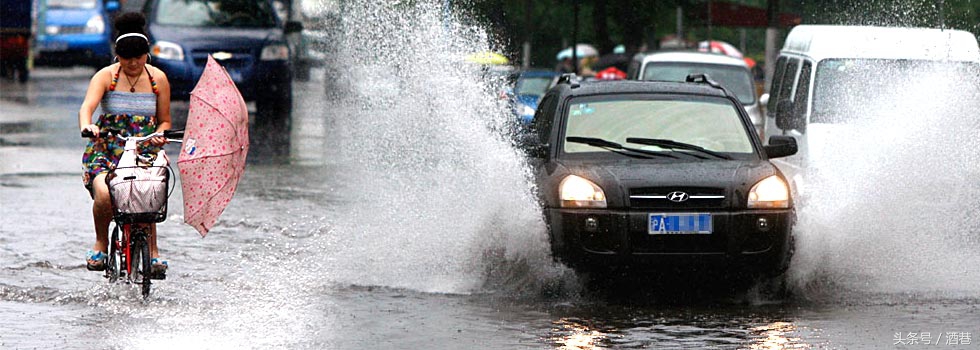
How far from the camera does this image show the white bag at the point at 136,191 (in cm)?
934

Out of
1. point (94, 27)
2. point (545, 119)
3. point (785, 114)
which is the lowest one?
point (94, 27)

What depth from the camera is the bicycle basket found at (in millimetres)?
9336

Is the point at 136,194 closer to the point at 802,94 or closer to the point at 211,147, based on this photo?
the point at 211,147

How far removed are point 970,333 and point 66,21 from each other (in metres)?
34.9

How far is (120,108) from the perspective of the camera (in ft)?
31.5

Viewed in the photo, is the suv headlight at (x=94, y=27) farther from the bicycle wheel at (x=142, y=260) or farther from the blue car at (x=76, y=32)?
the bicycle wheel at (x=142, y=260)

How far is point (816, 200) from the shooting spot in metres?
12.0

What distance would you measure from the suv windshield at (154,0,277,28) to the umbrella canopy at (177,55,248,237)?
16012mm

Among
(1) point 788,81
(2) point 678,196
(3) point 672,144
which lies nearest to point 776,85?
(1) point 788,81

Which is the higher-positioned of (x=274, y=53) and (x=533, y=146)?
(x=533, y=146)

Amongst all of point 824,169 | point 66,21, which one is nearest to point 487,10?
point 824,169

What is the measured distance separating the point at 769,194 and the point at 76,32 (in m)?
33.1

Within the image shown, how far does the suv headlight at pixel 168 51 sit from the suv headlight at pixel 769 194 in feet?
51.8

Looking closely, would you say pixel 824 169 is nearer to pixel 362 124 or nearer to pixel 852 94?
pixel 852 94
